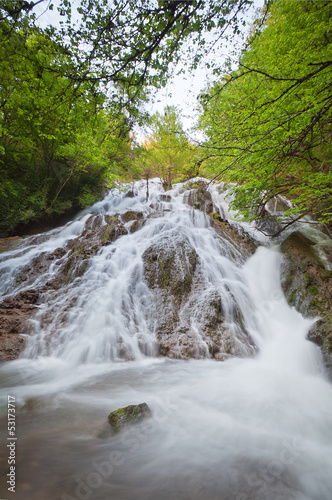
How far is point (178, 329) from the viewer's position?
4.91 m

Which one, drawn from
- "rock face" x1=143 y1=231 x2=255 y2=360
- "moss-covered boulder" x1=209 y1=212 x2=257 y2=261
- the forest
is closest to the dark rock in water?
"rock face" x1=143 y1=231 x2=255 y2=360

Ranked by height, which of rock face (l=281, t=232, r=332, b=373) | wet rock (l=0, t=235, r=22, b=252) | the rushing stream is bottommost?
the rushing stream

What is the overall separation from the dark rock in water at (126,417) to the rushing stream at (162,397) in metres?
0.08

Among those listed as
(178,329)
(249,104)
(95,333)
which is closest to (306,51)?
(249,104)

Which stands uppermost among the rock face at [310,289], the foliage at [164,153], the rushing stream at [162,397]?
the foliage at [164,153]

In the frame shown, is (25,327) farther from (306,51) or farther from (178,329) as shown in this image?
(306,51)

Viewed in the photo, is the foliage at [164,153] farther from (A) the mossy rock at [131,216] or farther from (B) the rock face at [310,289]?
(B) the rock face at [310,289]

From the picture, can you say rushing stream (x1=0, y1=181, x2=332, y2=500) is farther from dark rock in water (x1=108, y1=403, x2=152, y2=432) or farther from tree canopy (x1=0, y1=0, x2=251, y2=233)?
tree canopy (x1=0, y1=0, x2=251, y2=233)

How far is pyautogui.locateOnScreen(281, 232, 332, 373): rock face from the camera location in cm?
417

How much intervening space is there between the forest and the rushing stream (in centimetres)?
261

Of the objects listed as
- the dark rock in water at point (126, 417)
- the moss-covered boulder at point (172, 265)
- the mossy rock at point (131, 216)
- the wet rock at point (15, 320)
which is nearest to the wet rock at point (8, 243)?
the wet rock at point (15, 320)

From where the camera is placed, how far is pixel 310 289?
5.27 meters

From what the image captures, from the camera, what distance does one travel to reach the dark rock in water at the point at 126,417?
87.8 inches

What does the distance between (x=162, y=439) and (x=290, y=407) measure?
6.50 ft
